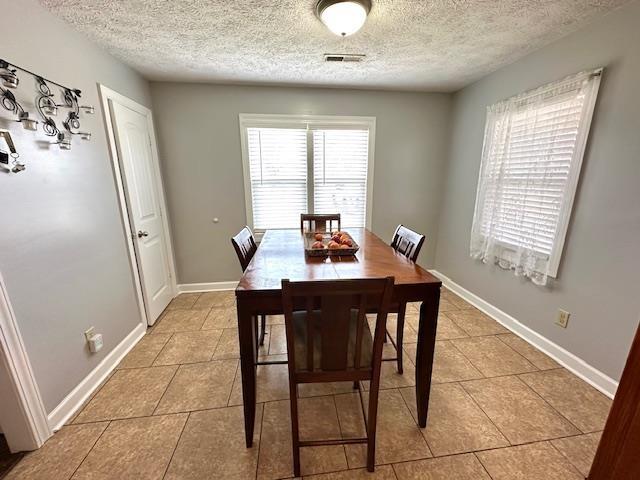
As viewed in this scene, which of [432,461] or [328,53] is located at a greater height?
[328,53]

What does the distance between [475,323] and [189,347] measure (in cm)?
265

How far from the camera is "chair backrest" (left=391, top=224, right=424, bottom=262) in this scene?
68.7 inches

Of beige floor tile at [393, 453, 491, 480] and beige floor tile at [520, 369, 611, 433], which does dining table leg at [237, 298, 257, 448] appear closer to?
beige floor tile at [393, 453, 491, 480]

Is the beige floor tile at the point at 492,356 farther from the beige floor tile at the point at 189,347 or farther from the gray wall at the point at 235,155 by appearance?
the beige floor tile at the point at 189,347

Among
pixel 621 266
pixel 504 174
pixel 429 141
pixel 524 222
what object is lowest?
pixel 621 266

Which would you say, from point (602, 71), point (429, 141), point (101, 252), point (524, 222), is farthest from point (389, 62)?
point (101, 252)

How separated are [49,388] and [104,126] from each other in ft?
5.87

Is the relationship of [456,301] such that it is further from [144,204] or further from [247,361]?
[144,204]

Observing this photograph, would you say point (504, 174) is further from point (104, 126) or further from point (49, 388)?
point (49, 388)

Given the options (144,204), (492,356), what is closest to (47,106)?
(144,204)

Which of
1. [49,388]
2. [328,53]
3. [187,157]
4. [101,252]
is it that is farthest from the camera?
[187,157]

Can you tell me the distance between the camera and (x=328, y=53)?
6.91 ft

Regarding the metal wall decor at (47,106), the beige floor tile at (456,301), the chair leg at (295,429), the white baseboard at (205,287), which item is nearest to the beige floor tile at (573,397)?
the beige floor tile at (456,301)

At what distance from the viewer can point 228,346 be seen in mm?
2168
